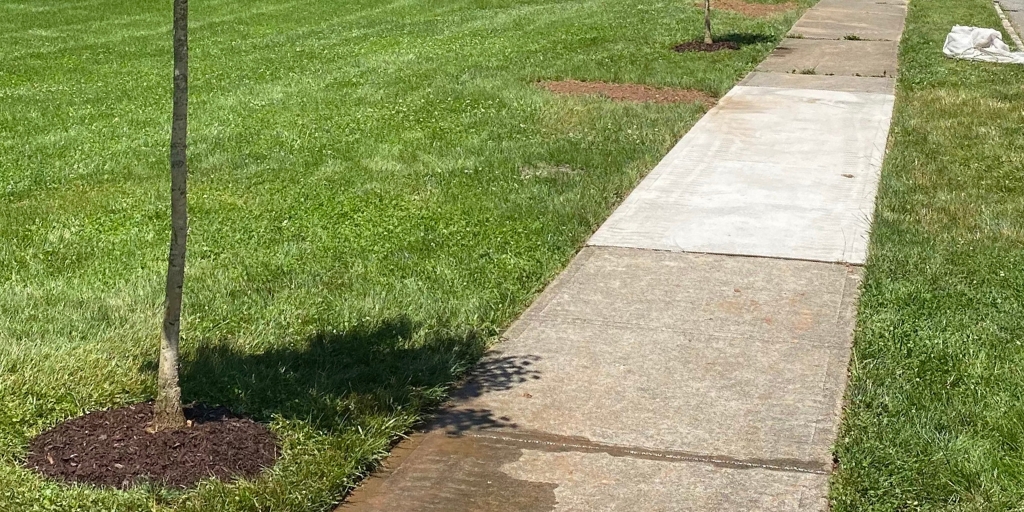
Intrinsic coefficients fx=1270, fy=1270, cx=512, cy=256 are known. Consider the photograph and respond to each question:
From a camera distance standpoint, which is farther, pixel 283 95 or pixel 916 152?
pixel 283 95

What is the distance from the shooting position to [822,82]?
13461 mm

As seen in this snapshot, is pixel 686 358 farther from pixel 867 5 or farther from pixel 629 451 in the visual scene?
pixel 867 5

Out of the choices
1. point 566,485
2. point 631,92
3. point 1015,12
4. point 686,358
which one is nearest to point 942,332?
point 686,358

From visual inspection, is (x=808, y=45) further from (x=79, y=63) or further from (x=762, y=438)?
(x=762, y=438)

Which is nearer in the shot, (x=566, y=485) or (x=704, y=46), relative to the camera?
(x=566, y=485)

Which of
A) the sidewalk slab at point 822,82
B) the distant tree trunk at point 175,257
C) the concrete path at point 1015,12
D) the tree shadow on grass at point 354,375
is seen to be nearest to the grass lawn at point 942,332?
the tree shadow on grass at point 354,375

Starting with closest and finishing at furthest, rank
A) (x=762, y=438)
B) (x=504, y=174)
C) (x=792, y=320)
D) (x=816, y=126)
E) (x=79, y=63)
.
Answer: (x=762, y=438), (x=792, y=320), (x=504, y=174), (x=816, y=126), (x=79, y=63)

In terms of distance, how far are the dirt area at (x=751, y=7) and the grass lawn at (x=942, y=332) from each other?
854 centimetres

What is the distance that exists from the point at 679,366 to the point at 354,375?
1.43 meters

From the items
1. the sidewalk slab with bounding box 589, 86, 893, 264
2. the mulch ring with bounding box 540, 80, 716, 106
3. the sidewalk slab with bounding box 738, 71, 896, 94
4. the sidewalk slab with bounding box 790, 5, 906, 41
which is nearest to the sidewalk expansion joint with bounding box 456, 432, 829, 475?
the sidewalk slab with bounding box 589, 86, 893, 264

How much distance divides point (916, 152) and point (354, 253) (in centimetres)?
493

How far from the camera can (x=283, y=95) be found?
12.6m

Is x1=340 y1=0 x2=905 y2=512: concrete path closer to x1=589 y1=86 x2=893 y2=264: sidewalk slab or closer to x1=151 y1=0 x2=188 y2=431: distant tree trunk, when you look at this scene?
x1=589 y1=86 x2=893 y2=264: sidewalk slab

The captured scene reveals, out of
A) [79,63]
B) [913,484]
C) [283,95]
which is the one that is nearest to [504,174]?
[283,95]
